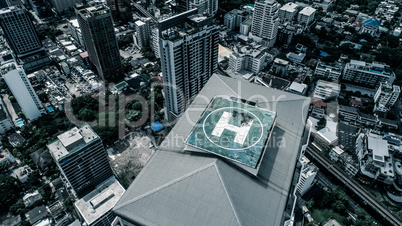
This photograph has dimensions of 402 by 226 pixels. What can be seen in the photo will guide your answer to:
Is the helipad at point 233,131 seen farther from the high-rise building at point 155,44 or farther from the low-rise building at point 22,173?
the high-rise building at point 155,44

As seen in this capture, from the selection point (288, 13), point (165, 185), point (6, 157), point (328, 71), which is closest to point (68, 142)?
point (6, 157)

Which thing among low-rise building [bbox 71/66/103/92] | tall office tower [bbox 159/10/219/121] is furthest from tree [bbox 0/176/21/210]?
tall office tower [bbox 159/10/219/121]

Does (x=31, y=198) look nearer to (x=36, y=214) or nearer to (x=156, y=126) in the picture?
(x=36, y=214)

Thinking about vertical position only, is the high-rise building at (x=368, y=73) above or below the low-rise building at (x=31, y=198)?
above

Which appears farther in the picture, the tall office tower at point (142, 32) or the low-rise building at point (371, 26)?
the low-rise building at point (371, 26)

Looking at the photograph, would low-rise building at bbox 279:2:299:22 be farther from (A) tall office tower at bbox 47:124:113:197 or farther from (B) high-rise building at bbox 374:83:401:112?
(A) tall office tower at bbox 47:124:113:197

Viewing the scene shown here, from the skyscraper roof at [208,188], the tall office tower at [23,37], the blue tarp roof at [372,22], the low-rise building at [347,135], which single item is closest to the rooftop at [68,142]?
the skyscraper roof at [208,188]
